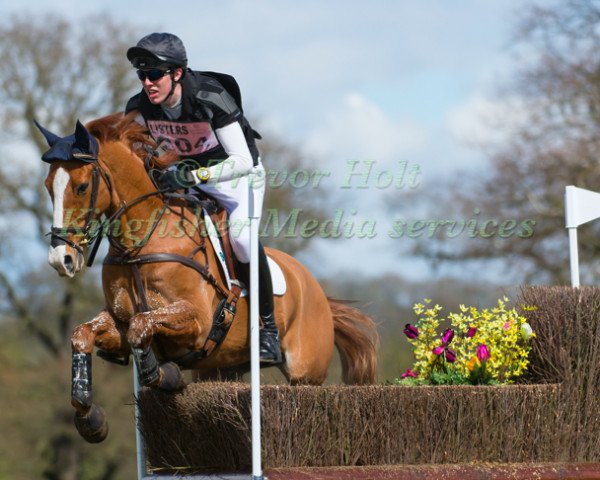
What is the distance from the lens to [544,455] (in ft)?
16.0

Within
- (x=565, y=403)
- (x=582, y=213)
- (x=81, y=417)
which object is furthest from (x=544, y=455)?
(x=81, y=417)

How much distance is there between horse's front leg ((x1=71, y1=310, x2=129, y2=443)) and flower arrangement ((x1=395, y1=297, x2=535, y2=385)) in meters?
1.63

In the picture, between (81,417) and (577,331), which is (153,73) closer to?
(81,417)

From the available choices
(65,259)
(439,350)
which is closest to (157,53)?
(65,259)

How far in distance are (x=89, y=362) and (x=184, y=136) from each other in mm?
1378

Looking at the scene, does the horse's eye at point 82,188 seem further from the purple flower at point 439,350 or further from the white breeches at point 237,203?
the purple flower at point 439,350

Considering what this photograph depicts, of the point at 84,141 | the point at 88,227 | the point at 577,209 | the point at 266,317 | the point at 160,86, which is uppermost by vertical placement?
the point at 160,86

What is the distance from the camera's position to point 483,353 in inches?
205

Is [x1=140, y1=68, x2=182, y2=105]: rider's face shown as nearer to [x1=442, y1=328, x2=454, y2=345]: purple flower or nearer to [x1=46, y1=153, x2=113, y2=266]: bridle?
[x1=46, y1=153, x2=113, y2=266]: bridle

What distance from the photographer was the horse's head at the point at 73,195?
15.2 feet

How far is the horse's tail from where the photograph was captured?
7047 millimetres

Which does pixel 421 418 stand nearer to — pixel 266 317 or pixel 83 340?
pixel 266 317

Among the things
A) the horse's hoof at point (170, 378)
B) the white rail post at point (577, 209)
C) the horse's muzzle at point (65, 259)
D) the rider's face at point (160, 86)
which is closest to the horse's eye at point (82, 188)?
the horse's muzzle at point (65, 259)

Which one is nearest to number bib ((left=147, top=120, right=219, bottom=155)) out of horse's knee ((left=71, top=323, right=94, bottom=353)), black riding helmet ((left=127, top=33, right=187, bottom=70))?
black riding helmet ((left=127, top=33, right=187, bottom=70))
